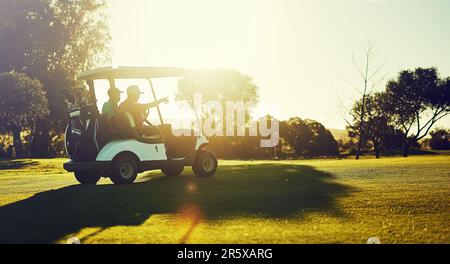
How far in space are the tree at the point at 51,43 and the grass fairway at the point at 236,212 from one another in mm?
33534

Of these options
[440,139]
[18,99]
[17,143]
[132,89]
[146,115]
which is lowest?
[17,143]

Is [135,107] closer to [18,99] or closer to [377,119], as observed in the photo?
[18,99]

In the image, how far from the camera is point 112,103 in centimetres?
1336

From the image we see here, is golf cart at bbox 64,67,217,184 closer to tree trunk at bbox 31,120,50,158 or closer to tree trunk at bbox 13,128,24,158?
tree trunk at bbox 13,128,24,158

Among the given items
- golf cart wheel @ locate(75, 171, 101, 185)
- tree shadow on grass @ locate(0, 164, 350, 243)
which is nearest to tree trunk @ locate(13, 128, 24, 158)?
golf cart wheel @ locate(75, 171, 101, 185)

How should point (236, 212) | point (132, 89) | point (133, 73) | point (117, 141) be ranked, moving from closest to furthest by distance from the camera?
1. point (236, 212)
2. point (117, 141)
3. point (132, 89)
4. point (133, 73)

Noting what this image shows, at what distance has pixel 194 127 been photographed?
15117 millimetres

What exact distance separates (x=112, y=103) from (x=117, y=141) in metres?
1.04

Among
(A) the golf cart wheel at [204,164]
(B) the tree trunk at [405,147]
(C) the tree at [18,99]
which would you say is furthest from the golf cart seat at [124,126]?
(B) the tree trunk at [405,147]

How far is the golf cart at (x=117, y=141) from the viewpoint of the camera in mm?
12984

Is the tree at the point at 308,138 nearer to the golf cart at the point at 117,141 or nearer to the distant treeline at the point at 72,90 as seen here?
the distant treeline at the point at 72,90

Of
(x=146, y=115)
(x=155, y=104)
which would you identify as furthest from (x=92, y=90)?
(x=155, y=104)
